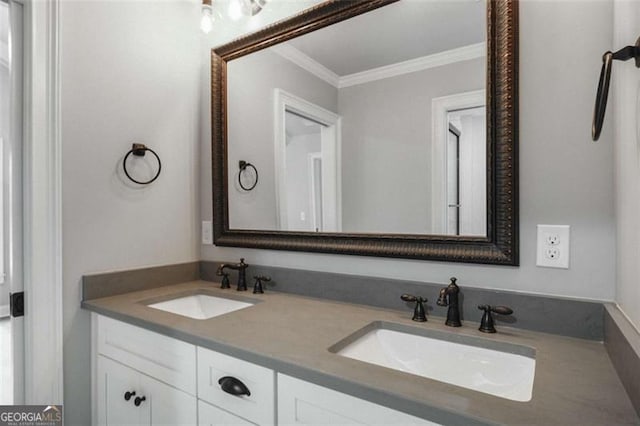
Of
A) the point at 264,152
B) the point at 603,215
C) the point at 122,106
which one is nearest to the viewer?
the point at 603,215

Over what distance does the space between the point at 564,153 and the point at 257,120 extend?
121 cm

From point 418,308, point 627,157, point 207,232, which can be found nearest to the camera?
point 627,157

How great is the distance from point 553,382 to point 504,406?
0.59 feet

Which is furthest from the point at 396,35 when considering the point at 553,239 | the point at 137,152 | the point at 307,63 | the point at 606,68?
the point at 137,152

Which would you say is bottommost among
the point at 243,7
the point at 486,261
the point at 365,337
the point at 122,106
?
the point at 365,337

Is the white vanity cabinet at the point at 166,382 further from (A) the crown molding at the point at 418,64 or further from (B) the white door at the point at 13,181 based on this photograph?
(A) the crown molding at the point at 418,64

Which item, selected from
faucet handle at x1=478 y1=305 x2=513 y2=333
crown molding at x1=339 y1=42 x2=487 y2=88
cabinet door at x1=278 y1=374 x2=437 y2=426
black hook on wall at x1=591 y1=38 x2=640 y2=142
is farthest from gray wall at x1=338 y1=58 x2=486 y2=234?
cabinet door at x1=278 y1=374 x2=437 y2=426

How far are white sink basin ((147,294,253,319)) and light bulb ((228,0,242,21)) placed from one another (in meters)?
1.27

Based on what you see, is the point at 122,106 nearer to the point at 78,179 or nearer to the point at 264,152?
the point at 78,179

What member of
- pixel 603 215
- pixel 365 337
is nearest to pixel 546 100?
pixel 603 215

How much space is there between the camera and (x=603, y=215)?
0.93m

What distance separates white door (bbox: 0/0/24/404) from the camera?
4.13 ft

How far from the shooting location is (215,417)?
971 millimetres

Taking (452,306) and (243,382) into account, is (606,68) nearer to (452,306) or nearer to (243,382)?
(452,306)
